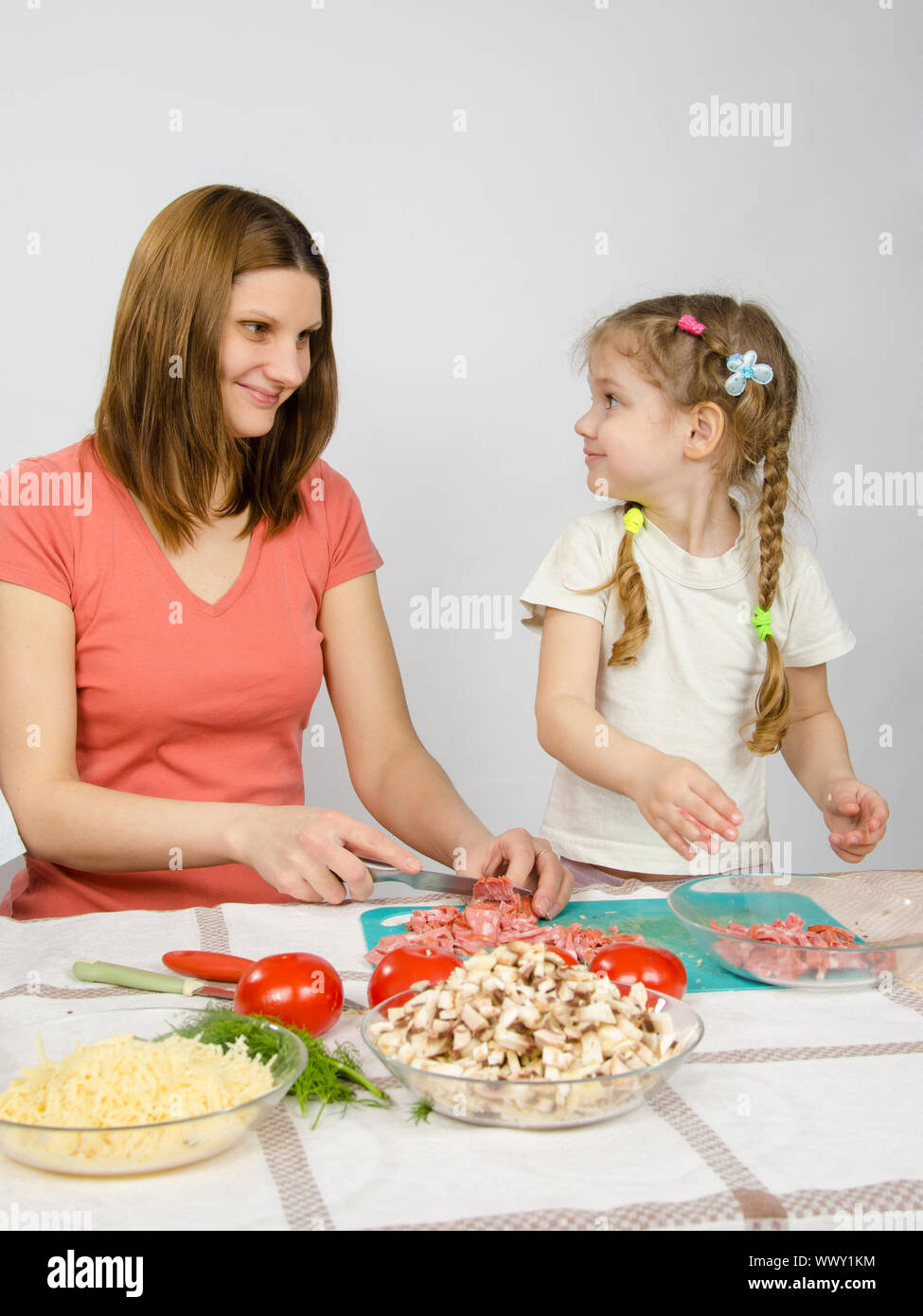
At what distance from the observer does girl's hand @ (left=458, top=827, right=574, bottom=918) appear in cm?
137

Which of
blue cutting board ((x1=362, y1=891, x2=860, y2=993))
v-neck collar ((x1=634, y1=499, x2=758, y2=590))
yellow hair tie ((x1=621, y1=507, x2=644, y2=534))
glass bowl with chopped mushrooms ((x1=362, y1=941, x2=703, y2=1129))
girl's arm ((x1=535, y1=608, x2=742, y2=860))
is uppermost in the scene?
yellow hair tie ((x1=621, y1=507, x2=644, y2=534))

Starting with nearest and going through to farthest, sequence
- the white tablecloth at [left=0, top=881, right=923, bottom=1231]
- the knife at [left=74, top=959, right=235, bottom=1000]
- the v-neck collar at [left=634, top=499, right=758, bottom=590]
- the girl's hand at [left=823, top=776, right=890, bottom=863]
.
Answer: the white tablecloth at [left=0, top=881, right=923, bottom=1231], the knife at [left=74, top=959, right=235, bottom=1000], the girl's hand at [left=823, top=776, right=890, bottom=863], the v-neck collar at [left=634, top=499, right=758, bottom=590]

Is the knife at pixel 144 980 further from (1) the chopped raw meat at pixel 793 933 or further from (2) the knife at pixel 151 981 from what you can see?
(1) the chopped raw meat at pixel 793 933

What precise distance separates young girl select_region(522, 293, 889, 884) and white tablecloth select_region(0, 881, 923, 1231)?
0.86 metres

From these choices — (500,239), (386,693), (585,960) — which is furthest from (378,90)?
(585,960)

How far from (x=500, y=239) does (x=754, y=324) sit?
3.61 ft

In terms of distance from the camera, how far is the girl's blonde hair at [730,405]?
6.22 feet

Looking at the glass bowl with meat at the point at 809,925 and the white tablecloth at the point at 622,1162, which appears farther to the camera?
the glass bowl with meat at the point at 809,925

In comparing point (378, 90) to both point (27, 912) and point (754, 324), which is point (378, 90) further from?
point (27, 912)

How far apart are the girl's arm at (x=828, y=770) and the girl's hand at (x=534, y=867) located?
0.42 metres

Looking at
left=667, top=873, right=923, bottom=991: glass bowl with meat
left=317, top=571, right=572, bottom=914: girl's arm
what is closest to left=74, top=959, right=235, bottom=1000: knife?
left=667, top=873, right=923, bottom=991: glass bowl with meat

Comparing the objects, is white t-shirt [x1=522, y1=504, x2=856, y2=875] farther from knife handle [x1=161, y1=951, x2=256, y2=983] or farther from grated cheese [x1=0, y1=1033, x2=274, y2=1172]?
grated cheese [x1=0, y1=1033, x2=274, y2=1172]

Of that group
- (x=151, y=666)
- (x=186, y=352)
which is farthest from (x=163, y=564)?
(x=186, y=352)

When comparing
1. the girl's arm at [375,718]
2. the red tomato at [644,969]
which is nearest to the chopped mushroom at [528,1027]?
the red tomato at [644,969]
